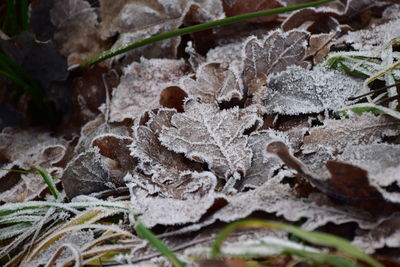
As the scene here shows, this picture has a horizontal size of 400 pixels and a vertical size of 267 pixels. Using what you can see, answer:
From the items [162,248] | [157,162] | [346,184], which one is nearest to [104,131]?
[157,162]

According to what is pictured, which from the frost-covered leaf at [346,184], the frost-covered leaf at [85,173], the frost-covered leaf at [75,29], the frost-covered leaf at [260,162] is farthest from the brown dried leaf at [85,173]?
the frost-covered leaf at [75,29]

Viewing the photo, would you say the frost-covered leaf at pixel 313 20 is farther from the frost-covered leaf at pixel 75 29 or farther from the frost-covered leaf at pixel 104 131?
the frost-covered leaf at pixel 75 29

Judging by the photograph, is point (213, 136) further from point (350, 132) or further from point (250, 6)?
point (250, 6)

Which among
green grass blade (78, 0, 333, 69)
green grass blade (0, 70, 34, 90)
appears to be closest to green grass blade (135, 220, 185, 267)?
green grass blade (78, 0, 333, 69)

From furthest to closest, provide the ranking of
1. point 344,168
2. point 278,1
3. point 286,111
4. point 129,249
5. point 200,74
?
point 278,1 → point 200,74 → point 286,111 → point 129,249 → point 344,168

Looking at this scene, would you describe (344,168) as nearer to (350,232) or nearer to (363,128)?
(350,232)

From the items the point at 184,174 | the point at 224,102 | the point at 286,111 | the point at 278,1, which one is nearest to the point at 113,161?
the point at 184,174

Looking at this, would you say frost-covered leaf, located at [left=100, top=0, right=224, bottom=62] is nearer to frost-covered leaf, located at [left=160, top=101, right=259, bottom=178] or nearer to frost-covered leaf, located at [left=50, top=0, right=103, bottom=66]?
frost-covered leaf, located at [left=50, top=0, right=103, bottom=66]
